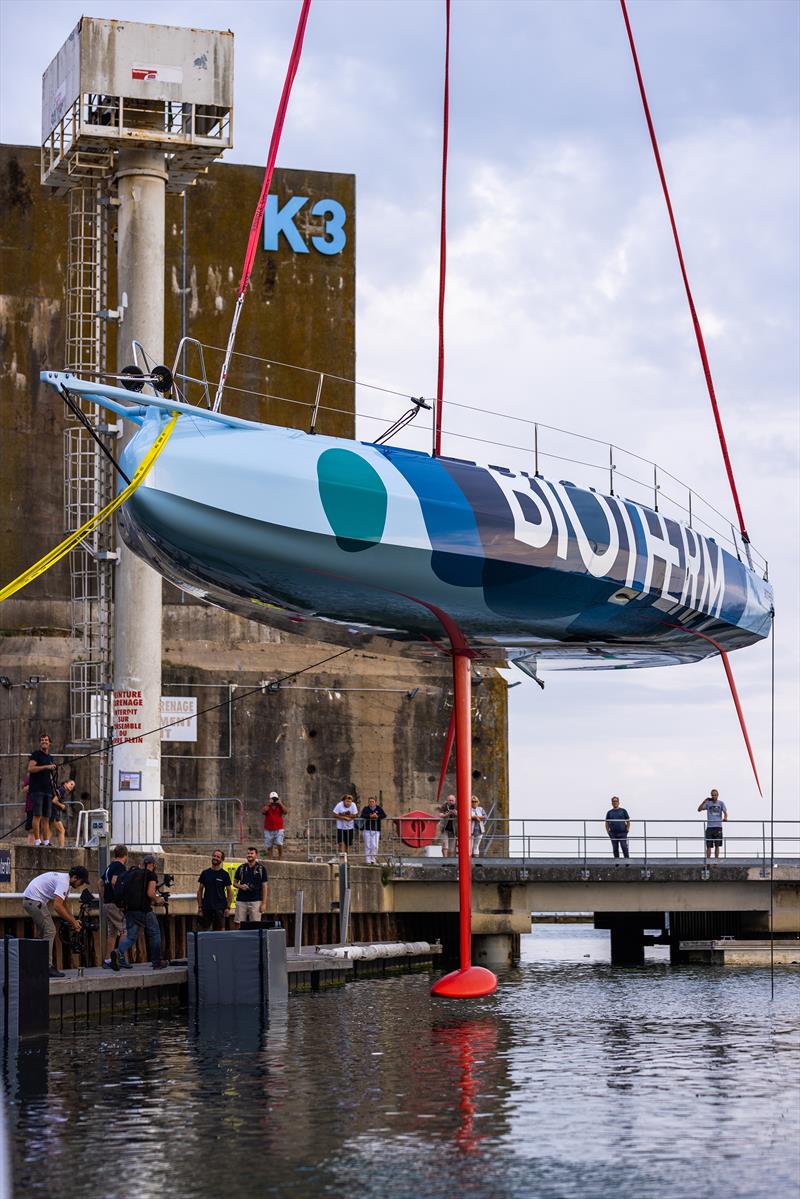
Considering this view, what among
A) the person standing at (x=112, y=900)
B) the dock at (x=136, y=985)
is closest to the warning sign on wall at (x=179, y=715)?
the dock at (x=136, y=985)

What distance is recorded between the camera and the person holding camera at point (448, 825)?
1453 inches

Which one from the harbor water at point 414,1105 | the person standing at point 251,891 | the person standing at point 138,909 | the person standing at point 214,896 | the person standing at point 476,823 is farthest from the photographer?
the person standing at point 476,823

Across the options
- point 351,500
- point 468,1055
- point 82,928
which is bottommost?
point 468,1055

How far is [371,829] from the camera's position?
3559cm

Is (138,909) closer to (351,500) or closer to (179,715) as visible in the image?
(351,500)

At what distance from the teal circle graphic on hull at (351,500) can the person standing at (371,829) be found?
45.4ft

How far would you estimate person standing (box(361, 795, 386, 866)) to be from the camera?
34375mm

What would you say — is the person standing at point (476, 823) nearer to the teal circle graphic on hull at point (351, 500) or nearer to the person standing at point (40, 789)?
the person standing at point (40, 789)

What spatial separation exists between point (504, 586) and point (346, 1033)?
5.81m

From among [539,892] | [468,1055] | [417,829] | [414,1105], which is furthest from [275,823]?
[414,1105]

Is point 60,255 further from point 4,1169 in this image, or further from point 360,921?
point 4,1169

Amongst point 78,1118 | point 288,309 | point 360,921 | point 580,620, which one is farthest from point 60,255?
point 78,1118

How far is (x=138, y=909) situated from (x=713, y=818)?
15.8m

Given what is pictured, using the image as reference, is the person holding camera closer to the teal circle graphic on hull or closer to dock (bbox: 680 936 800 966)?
dock (bbox: 680 936 800 966)
